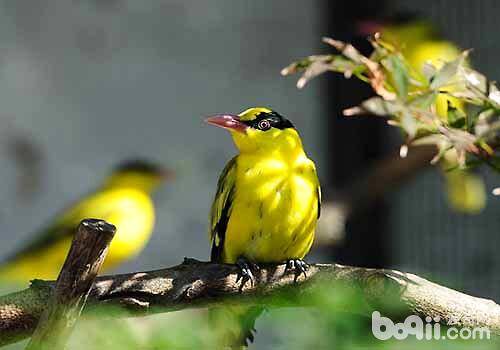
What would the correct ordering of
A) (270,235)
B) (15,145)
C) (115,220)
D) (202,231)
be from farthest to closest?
1. (202,231)
2. (15,145)
3. (115,220)
4. (270,235)

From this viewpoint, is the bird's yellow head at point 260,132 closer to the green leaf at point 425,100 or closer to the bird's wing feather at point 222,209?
the bird's wing feather at point 222,209

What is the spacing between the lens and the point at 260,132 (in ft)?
5.84

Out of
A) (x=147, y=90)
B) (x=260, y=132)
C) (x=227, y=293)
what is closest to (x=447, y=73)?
(x=227, y=293)

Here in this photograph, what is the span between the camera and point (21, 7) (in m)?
2.95

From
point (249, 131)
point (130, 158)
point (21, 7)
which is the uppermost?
point (21, 7)

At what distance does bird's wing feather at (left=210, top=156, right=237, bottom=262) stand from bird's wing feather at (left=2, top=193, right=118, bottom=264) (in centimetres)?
80

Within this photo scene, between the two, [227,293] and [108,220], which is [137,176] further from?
[227,293]

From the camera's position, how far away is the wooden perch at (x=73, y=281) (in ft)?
2.91

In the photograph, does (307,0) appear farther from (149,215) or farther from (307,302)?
(307,302)

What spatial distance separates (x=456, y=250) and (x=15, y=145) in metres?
1.19

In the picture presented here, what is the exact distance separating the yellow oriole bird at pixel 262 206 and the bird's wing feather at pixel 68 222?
0.83 metres

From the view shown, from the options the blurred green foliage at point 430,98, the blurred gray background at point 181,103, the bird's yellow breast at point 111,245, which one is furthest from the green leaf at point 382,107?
the blurred gray background at point 181,103

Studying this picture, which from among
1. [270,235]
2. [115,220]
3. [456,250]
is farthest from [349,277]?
[456,250]

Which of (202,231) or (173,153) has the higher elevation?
(173,153)
